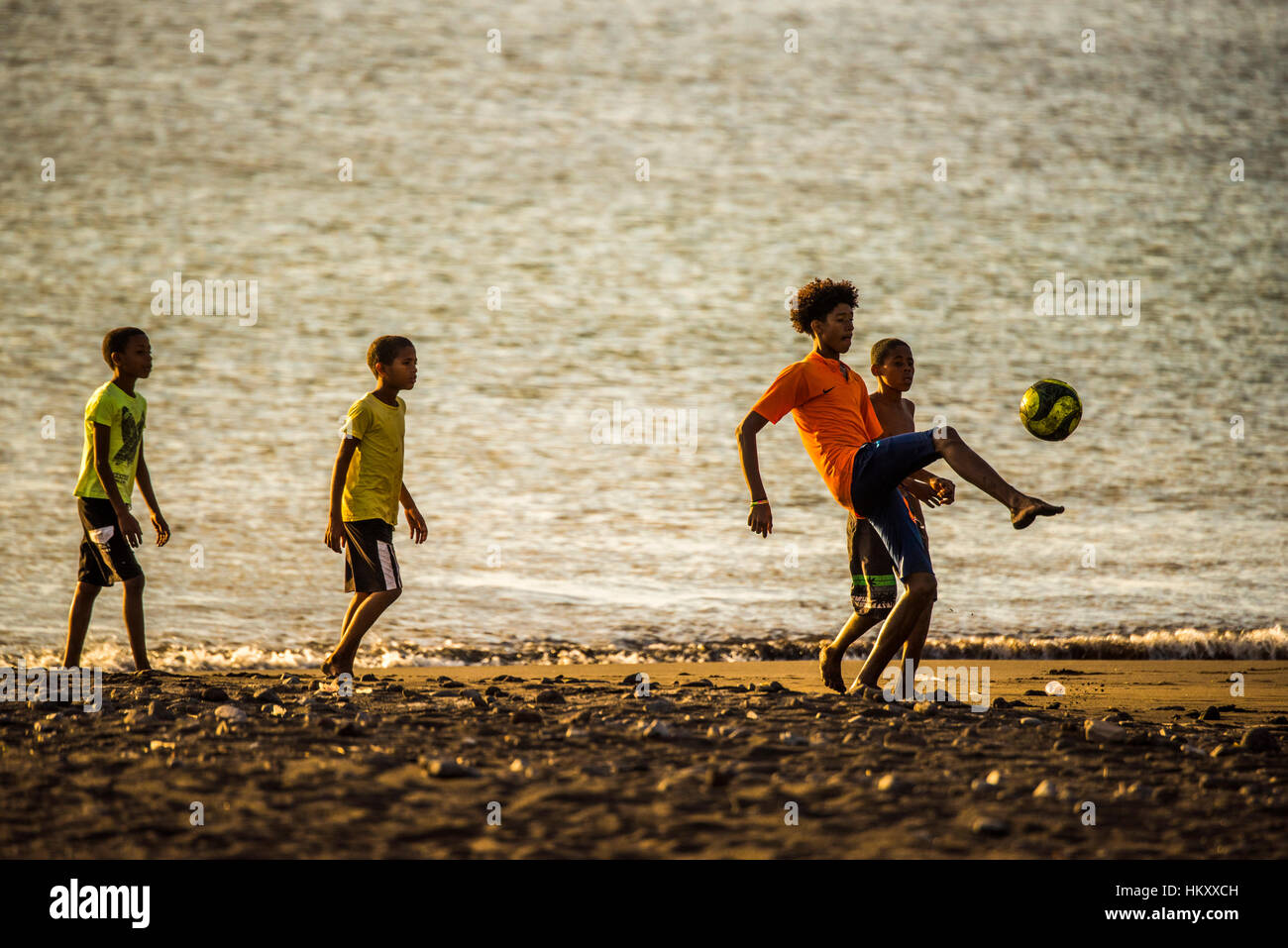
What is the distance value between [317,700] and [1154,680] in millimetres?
4770

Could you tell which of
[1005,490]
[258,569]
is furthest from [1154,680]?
[258,569]

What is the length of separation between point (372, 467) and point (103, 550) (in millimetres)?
1602

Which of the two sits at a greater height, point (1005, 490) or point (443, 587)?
point (1005, 490)

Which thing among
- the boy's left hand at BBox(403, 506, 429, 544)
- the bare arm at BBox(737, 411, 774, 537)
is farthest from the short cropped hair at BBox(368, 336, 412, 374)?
the bare arm at BBox(737, 411, 774, 537)

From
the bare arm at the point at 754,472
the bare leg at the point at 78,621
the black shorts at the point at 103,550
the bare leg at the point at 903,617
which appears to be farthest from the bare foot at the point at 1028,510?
the bare leg at the point at 78,621

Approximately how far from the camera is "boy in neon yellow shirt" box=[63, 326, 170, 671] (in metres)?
6.23

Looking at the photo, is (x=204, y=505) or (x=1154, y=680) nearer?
(x=1154, y=680)

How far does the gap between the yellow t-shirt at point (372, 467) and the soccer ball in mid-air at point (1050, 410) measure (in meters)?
3.39

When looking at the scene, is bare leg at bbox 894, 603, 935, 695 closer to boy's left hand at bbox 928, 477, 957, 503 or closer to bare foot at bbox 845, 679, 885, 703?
bare foot at bbox 845, 679, 885, 703

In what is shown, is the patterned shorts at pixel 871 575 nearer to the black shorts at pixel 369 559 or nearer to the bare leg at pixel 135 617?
the black shorts at pixel 369 559

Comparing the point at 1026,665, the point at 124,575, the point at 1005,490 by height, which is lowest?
the point at 1026,665
